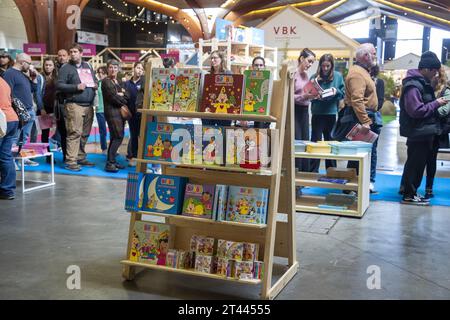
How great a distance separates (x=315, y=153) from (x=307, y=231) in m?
0.96

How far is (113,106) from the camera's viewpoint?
7.48 metres

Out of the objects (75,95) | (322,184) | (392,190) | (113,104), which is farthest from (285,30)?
(322,184)

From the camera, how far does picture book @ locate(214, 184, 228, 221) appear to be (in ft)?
10.5

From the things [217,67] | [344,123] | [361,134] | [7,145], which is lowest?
[7,145]

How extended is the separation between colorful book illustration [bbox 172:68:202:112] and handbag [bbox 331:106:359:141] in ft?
10.2

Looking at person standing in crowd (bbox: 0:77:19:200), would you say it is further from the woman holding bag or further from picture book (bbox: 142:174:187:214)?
picture book (bbox: 142:174:187:214)

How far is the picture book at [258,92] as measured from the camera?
3145 mm

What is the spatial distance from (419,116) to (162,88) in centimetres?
322

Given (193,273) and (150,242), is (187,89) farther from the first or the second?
(193,273)

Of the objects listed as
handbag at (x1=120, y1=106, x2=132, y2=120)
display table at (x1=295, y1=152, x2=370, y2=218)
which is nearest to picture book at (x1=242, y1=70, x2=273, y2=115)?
display table at (x1=295, y1=152, x2=370, y2=218)
